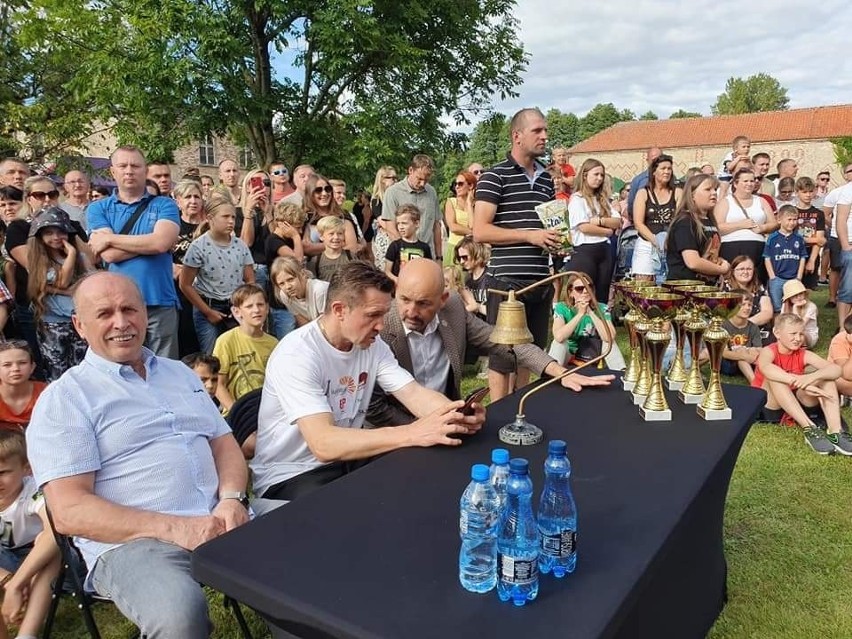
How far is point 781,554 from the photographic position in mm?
2996

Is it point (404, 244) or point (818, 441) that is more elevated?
point (404, 244)

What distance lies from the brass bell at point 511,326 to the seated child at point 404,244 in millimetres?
3408

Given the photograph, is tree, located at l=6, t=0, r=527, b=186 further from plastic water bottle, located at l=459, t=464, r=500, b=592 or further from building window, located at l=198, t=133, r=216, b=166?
building window, located at l=198, t=133, r=216, b=166

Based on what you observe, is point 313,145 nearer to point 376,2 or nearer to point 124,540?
point 376,2

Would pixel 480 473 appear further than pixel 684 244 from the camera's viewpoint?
No

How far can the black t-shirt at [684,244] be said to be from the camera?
487 centimetres

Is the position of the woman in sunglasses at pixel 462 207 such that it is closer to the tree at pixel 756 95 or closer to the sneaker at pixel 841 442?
the sneaker at pixel 841 442

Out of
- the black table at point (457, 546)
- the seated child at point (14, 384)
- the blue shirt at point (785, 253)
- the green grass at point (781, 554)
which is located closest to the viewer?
the black table at point (457, 546)

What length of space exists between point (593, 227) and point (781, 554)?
3.36 m

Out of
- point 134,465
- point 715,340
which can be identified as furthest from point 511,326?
point 134,465

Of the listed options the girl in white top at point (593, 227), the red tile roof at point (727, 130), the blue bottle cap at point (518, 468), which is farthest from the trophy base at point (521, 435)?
the red tile roof at point (727, 130)

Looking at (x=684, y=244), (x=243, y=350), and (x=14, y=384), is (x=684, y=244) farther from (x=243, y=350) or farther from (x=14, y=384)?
(x=14, y=384)

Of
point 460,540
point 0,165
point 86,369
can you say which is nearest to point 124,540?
point 86,369

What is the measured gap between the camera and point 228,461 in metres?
2.21
